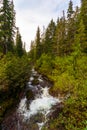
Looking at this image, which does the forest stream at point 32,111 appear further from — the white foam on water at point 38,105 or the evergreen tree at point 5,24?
the evergreen tree at point 5,24

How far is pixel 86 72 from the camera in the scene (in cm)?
2045

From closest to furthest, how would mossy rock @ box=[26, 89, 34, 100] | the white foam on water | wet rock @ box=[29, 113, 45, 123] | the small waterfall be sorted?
wet rock @ box=[29, 113, 45, 123]
the small waterfall
the white foam on water
mossy rock @ box=[26, 89, 34, 100]

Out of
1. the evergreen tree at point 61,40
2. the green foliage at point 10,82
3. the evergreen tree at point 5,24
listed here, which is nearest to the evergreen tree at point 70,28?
the evergreen tree at point 61,40

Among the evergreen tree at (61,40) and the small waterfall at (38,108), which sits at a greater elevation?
the evergreen tree at (61,40)

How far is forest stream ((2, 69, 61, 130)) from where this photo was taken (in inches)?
740

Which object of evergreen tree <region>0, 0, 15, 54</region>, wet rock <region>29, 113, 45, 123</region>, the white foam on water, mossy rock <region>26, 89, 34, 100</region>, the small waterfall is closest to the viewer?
wet rock <region>29, 113, 45, 123</region>

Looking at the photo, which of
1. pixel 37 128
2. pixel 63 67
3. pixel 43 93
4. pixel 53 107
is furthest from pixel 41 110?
pixel 63 67

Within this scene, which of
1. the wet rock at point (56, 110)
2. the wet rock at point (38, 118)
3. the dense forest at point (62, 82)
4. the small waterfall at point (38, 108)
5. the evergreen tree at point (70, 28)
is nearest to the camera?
the dense forest at point (62, 82)

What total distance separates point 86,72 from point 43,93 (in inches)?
229

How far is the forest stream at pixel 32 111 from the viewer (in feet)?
61.7

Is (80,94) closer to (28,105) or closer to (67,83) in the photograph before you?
(67,83)

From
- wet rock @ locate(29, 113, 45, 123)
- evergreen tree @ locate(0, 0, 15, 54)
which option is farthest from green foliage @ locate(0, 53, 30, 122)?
evergreen tree @ locate(0, 0, 15, 54)

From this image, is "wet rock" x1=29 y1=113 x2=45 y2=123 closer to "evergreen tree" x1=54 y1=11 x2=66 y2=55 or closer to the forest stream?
the forest stream

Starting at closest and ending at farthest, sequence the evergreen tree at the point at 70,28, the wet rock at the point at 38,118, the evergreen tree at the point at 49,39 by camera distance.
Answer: the wet rock at the point at 38,118 → the evergreen tree at the point at 70,28 → the evergreen tree at the point at 49,39
